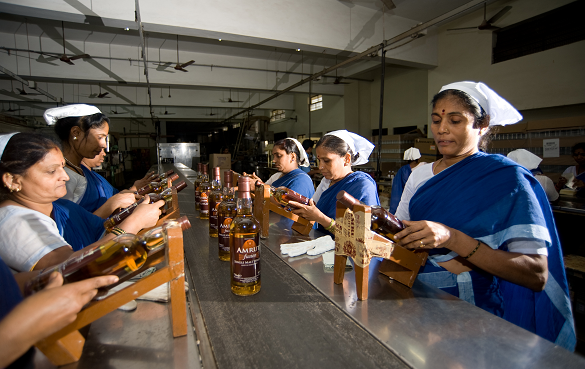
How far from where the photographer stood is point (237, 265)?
784 millimetres

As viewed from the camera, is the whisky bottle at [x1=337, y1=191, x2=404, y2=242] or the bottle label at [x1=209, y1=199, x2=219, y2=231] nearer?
the whisky bottle at [x1=337, y1=191, x2=404, y2=242]

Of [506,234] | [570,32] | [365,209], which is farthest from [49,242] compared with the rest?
[570,32]

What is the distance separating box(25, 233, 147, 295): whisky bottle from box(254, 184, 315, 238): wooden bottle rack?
31.1 inches

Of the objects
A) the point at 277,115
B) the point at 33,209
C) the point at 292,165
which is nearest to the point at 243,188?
the point at 33,209

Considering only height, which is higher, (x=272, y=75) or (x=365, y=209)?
(x=272, y=75)

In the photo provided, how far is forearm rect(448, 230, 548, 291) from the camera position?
3.16 feet

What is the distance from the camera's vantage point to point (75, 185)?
5.71ft

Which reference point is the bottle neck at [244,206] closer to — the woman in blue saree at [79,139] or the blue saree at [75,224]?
the blue saree at [75,224]

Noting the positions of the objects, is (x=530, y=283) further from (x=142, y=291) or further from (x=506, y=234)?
(x=142, y=291)

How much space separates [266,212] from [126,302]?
0.90m

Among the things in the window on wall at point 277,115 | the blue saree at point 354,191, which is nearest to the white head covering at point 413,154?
the blue saree at point 354,191

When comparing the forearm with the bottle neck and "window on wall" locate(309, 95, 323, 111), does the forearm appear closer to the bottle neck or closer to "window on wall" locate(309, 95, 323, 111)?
the bottle neck

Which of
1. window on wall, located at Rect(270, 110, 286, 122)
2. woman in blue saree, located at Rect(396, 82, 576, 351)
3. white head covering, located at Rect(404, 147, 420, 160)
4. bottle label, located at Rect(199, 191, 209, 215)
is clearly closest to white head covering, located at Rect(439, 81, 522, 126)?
woman in blue saree, located at Rect(396, 82, 576, 351)

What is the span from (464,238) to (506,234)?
144 millimetres
